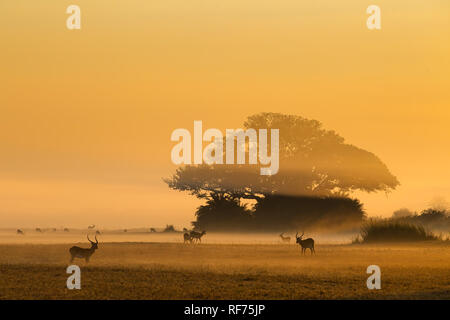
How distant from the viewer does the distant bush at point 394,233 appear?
45.4m

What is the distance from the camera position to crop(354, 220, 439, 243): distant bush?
4544cm

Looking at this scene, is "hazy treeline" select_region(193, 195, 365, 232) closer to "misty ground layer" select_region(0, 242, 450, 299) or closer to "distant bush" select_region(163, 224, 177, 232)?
"distant bush" select_region(163, 224, 177, 232)

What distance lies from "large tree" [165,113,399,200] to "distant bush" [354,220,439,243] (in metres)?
15.4

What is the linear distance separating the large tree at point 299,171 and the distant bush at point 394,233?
604 inches

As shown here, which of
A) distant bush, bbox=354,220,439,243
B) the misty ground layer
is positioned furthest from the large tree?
the misty ground layer

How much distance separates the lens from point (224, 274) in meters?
25.2

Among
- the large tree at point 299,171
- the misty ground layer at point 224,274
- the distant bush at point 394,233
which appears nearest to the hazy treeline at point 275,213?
the large tree at point 299,171

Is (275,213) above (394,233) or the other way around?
above

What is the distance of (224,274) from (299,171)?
122ft

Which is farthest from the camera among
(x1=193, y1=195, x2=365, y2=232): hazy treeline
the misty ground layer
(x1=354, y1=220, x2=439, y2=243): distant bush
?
(x1=193, y1=195, x2=365, y2=232): hazy treeline

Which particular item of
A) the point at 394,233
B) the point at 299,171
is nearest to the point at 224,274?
the point at 394,233

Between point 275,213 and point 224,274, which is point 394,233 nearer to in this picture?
point 275,213

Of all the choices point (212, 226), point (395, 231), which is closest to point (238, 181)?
point (212, 226)

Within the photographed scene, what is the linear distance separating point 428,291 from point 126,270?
9.84 meters
